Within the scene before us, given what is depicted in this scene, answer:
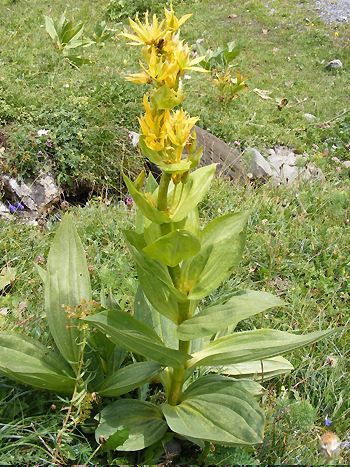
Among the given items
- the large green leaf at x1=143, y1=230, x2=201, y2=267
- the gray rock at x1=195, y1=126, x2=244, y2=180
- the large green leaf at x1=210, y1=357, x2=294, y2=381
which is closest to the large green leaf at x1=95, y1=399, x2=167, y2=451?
the large green leaf at x1=210, y1=357, x2=294, y2=381

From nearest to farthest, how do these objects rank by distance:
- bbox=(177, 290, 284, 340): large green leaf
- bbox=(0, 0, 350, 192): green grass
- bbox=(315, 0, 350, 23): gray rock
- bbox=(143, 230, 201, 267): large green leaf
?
bbox=(143, 230, 201, 267): large green leaf, bbox=(177, 290, 284, 340): large green leaf, bbox=(0, 0, 350, 192): green grass, bbox=(315, 0, 350, 23): gray rock

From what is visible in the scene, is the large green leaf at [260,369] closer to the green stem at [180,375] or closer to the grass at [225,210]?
the grass at [225,210]

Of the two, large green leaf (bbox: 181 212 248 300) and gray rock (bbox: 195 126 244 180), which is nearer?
large green leaf (bbox: 181 212 248 300)

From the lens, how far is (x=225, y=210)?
469cm

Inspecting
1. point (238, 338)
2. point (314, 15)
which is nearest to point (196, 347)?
point (238, 338)

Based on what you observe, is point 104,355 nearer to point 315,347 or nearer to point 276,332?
point 276,332

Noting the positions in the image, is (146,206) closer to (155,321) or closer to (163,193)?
(163,193)

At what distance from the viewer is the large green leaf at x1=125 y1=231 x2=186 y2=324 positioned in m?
2.33

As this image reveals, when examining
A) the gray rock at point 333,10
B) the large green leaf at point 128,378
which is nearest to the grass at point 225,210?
the large green leaf at point 128,378

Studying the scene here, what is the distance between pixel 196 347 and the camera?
113 inches

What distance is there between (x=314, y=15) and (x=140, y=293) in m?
13.1

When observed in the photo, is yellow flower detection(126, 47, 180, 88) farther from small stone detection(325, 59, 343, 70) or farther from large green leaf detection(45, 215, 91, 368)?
small stone detection(325, 59, 343, 70)

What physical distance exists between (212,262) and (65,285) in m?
0.76

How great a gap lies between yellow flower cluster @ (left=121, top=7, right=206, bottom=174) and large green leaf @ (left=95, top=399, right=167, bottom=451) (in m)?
1.19
